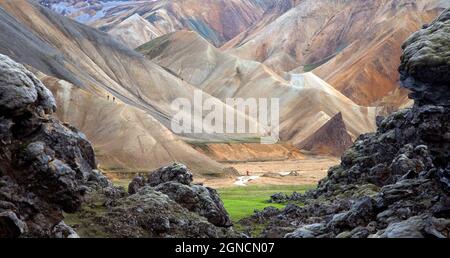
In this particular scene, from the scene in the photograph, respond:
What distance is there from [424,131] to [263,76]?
Result: 165647 mm

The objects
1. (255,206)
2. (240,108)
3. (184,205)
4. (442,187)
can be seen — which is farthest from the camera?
(240,108)

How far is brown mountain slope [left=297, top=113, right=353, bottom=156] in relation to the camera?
5474 inches

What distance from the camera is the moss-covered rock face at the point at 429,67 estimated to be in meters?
24.2

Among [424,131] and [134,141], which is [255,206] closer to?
[424,131]

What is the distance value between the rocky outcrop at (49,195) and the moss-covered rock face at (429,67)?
10.7 metres


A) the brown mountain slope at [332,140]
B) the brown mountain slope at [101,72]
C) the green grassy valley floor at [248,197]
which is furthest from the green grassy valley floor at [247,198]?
the brown mountain slope at [332,140]

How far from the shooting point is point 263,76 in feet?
622

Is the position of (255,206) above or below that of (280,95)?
below

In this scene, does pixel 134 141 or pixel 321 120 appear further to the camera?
pixel 321 120

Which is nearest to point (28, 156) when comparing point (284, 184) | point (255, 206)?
point (255, 206)

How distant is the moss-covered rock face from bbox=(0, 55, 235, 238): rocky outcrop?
35.0 feet

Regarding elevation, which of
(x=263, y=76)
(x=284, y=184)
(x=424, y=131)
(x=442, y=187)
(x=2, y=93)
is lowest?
(x=284, y=184)

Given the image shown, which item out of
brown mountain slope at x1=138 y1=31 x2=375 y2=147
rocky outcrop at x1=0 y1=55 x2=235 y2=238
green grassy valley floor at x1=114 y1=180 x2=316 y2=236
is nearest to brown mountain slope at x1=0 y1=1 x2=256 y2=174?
green grassy valley floor at x1=114 y1=180 x2=316 y2=236

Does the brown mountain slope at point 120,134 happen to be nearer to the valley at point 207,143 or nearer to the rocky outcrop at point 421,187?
the valley at point 207,143
